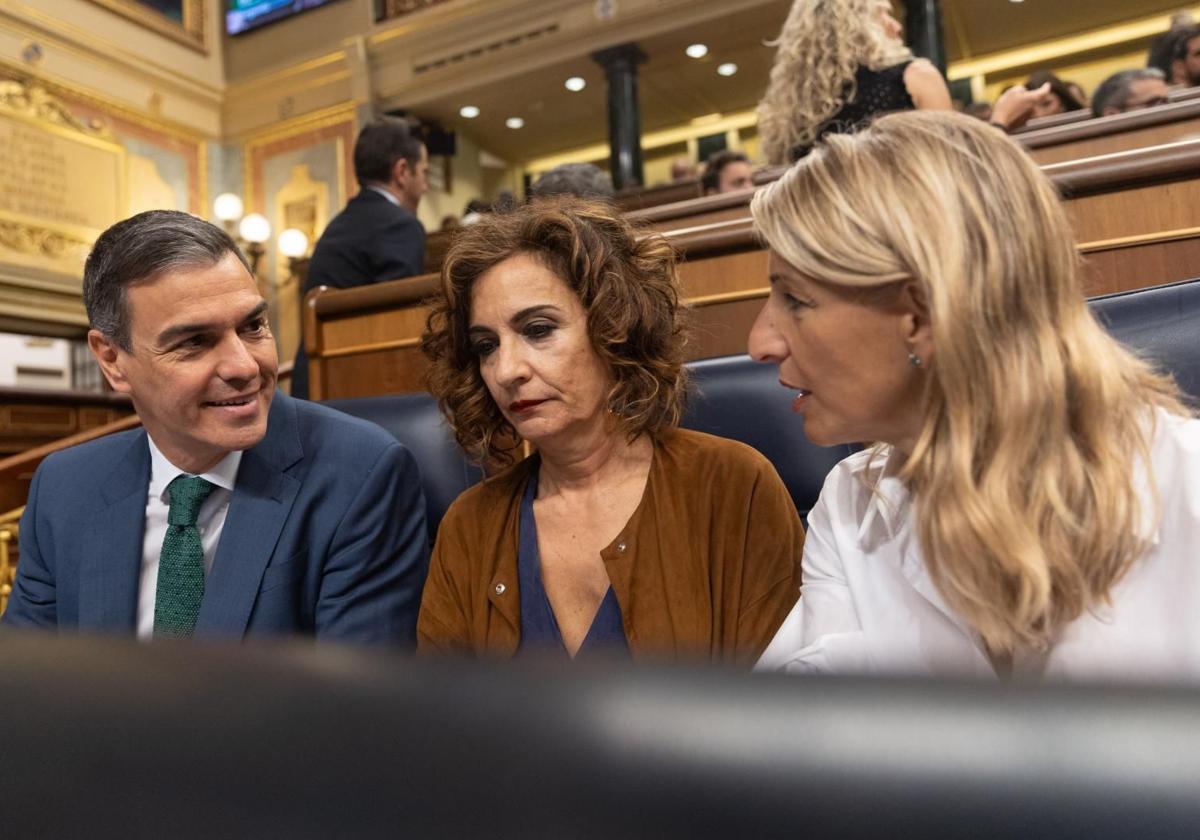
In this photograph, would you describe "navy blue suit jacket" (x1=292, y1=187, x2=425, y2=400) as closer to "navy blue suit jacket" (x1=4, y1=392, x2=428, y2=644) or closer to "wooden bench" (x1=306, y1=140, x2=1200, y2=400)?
"wooden bench" (x1=306, y1=140, x2=1200, y2=400)

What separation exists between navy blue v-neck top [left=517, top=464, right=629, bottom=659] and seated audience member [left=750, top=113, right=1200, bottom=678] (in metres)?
0.51

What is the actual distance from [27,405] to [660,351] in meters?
4.57

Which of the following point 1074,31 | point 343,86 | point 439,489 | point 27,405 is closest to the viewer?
point 439,489

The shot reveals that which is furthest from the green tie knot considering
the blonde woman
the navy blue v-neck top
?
the blonde woman

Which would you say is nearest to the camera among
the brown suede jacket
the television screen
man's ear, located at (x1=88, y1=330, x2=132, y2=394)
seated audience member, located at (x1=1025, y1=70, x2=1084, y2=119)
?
the brown suede jacket

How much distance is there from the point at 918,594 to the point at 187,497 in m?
1.03

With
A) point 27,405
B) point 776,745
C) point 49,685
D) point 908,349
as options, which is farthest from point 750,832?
point 27,405

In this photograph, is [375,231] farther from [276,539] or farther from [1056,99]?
[1056,99]

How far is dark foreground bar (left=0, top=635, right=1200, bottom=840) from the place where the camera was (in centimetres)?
13

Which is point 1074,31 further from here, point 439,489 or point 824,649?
point 824,649

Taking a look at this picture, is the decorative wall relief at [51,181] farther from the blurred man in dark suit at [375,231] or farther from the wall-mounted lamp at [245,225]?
the blurred man in dark suit at [375,231]

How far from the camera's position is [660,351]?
1.46 m

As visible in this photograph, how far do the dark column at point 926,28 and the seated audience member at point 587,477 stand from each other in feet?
18.2

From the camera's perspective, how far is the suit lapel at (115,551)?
4.56 feet
